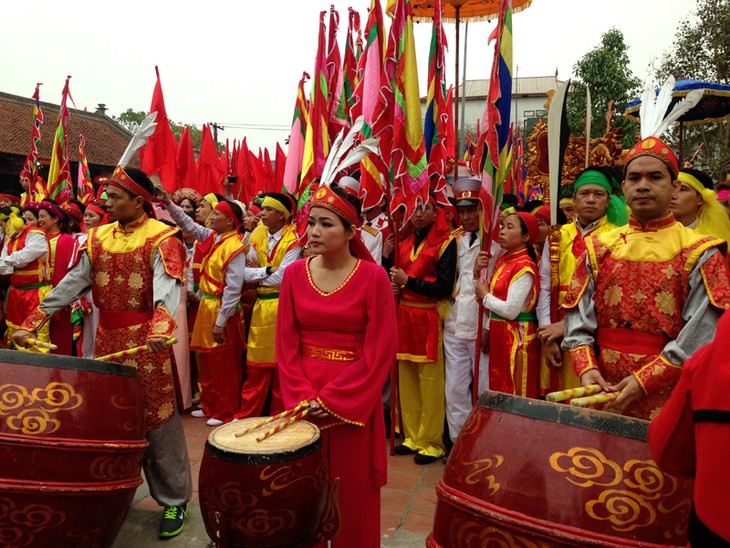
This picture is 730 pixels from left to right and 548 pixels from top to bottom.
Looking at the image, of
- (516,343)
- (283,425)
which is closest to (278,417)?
(283,425)

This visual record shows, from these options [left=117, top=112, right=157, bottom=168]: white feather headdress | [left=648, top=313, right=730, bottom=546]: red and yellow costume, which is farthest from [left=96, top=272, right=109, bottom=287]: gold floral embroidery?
[left=648, top=313, right=730, bottom=546]: red and yellow costume

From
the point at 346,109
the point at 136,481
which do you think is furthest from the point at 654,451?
the point at 346,109

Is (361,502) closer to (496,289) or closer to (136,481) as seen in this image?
(136,481)

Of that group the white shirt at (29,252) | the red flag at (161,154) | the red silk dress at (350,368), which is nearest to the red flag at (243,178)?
the red flag at (161,154)

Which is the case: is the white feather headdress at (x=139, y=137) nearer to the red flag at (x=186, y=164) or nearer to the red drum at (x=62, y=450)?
the red drum at (x=62, y=450)

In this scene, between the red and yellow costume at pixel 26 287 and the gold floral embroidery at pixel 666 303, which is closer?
the gold floral embroidery at pixel 666 303

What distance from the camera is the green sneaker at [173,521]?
3.31 m

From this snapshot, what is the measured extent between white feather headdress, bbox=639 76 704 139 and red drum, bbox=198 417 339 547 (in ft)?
6.73

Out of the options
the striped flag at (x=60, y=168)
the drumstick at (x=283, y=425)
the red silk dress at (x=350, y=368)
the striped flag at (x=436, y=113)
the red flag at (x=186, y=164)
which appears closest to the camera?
the drumstick at (x=283, y=425)

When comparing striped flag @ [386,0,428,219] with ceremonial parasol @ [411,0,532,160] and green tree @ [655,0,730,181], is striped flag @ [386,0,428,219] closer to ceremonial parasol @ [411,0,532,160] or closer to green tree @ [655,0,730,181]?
ceremonial parasol @ [411,0,532,160]

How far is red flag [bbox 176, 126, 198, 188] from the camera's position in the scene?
1002cm

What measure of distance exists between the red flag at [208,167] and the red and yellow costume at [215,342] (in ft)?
17.4

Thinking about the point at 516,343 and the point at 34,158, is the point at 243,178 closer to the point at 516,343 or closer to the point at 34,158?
the point at 34,158

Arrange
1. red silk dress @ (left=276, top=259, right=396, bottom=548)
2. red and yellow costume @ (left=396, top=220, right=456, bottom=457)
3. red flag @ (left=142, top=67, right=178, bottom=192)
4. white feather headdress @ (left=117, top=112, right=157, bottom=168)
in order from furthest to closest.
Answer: red flag @ (left=142, top=67, right=178, bottom=192)
red and yellow costume @ (left=396, top=220, right=456, bottom=457)
white feather headdress @ (left=117, top=112, right=157, bottom=168)
red silk dress @ (left=276, top=259, right=396, bottom=548)
